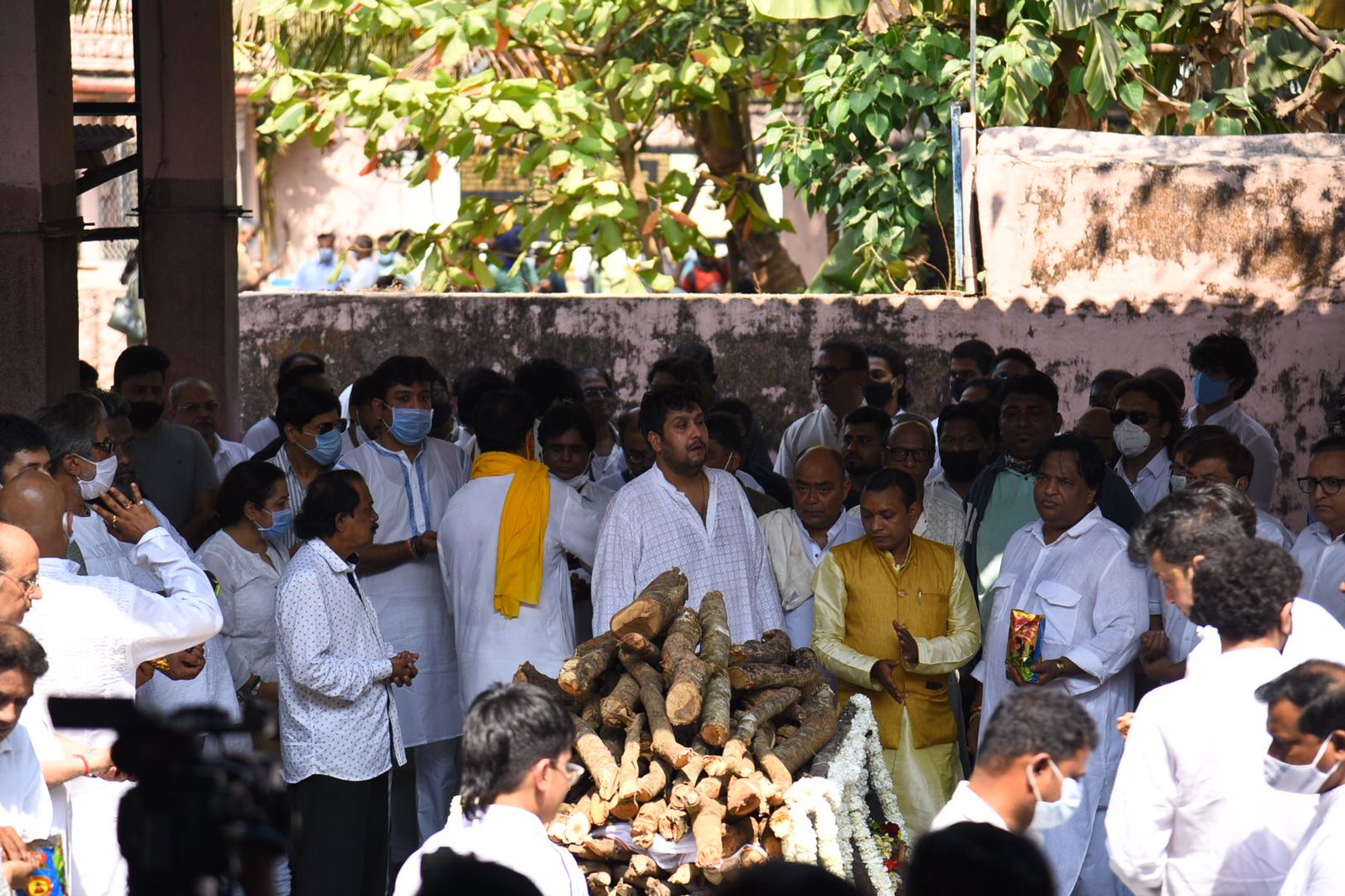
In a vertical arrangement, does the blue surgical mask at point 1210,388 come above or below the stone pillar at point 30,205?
below

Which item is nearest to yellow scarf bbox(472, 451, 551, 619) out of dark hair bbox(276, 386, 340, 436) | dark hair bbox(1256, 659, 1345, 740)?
dark hair bbox(276, 386, 340, 436)

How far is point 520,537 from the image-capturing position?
21.3ft

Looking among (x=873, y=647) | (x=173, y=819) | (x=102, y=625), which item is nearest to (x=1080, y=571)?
(x=873, y=647)

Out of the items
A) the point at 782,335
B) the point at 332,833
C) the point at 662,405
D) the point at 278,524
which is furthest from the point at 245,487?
the point at 782,335

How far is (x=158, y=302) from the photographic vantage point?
379 inches

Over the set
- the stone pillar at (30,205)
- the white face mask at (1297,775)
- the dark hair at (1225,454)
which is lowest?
the white face mask at (1297,775)

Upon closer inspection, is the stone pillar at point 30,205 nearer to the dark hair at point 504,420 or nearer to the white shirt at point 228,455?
the white shirt at point 228,455

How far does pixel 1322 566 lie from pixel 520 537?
303 centimetres

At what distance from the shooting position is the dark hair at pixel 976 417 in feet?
24.3

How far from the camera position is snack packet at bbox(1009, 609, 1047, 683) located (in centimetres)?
583

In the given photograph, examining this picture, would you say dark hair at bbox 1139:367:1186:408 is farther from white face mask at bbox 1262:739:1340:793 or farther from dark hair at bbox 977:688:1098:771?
dark hair at bbox 977:688:1098:771

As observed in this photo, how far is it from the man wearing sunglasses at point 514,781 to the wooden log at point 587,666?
1.37 m

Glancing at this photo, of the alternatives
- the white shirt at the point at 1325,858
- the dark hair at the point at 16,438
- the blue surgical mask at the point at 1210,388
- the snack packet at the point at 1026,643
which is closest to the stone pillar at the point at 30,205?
the dark hair at the point at 16,438

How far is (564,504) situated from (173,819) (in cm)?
408
